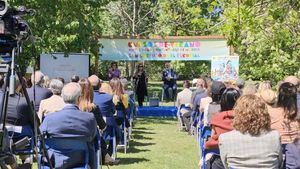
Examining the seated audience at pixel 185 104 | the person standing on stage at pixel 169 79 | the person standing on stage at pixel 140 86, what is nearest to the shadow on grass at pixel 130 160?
the seated audience at pixel 185 104

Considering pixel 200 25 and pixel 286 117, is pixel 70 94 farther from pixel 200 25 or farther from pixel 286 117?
pixel 200 25

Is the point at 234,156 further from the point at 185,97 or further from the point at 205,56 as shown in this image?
the point at 205,56

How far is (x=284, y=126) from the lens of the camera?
247 inches

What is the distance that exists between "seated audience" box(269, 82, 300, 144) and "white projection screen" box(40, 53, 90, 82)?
462 inches

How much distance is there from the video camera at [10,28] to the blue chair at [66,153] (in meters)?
1.97

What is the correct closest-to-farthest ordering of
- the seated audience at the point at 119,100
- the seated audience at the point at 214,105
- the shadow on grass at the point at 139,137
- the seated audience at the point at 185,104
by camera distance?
the seated audience at the point at 214,105 → the seated audience at the point at 119,100 → the shadow on grass at the point at 139,137 → the seated audience at the point at 185,104

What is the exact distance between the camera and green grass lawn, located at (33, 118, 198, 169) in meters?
9.75

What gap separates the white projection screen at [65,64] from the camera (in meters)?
17.6

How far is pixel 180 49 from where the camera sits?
67.2 ft

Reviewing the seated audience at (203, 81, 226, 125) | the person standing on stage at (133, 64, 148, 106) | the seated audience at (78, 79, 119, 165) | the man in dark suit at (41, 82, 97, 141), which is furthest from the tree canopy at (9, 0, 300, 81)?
the man in dark suit at (41, 82, 97, 141)

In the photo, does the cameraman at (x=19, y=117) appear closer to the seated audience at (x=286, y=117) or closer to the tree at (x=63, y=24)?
the seated audience at (x=286, y=117)

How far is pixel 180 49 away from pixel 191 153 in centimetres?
983

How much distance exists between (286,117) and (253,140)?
127 centimetres

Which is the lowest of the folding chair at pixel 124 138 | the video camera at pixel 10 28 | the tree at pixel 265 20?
the folding chair at pixel 124 138
